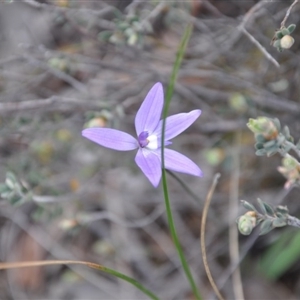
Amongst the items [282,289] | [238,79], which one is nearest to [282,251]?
[282,289]

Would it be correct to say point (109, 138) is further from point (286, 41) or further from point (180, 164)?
point (286, 41)

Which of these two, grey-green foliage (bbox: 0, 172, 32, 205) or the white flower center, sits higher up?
the white flower center

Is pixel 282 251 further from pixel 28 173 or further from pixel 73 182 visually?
pixel 28 173

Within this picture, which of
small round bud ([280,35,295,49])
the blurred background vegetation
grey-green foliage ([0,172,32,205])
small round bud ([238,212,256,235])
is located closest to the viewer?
small round bud ([238,212,256,235])

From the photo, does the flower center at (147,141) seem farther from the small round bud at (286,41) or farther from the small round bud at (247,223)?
the small round bud at (286,41)

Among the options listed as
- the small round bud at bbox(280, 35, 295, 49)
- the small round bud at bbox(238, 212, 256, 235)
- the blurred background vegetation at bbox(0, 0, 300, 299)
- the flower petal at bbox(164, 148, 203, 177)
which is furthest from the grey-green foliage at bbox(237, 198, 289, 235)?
the blurred background vegetation at bbox(0, 0, 300, 299)

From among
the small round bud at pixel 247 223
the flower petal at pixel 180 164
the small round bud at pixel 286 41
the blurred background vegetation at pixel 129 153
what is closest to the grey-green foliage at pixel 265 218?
the small round bud at pixel 247 223

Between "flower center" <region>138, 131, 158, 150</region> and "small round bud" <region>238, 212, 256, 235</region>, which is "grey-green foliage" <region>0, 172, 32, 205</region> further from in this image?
"small round bud" <region>238, 212, 256, 235</region>

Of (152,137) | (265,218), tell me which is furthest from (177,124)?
(265,218)

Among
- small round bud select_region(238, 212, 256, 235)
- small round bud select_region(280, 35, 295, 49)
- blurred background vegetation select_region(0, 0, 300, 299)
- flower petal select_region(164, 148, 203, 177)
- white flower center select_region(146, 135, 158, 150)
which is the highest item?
small round bud select_region(280, 35, 295, 49)
